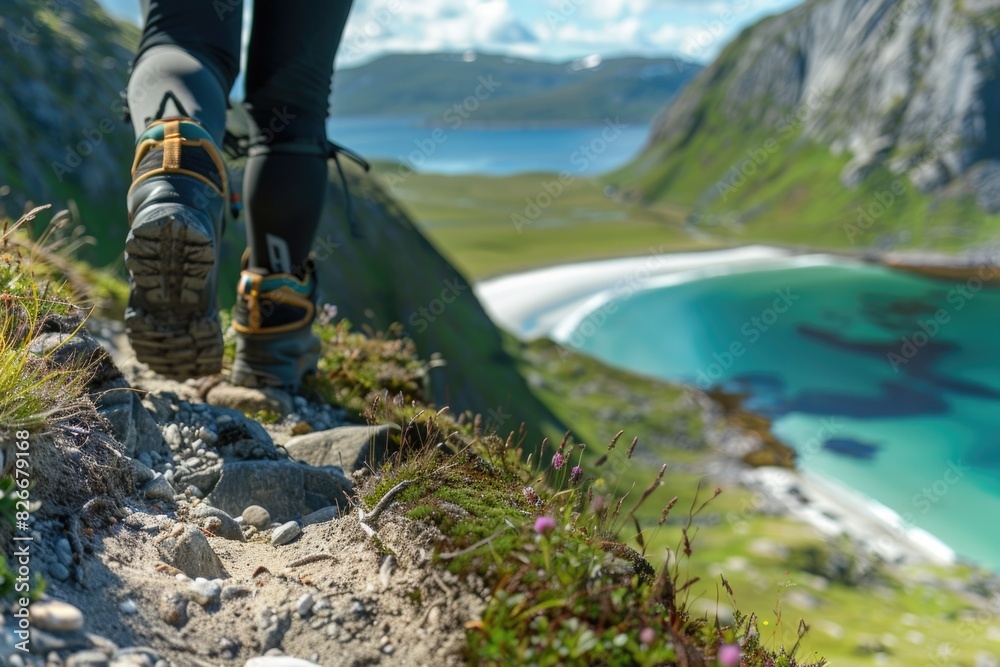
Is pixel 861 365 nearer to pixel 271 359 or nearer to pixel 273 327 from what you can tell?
pixel 271 359

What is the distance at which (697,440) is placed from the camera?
4959 centimetres

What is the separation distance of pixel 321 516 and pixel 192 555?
834 mm

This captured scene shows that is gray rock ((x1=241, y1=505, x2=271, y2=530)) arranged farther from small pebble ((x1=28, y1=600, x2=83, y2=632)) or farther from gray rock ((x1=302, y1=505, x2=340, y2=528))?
small pebble ((x1=28, y1=600, x2=83, y2=632))

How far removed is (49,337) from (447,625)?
280 cm

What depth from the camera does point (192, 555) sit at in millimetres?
3262

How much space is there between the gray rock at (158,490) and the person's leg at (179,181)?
3.61 feet

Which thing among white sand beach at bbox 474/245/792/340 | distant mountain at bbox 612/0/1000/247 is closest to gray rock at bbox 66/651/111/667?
white sand beach at bbox 474/245/792/340

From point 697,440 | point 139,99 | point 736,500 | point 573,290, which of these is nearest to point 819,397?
point 697,440

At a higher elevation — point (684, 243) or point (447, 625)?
point (684, 243)

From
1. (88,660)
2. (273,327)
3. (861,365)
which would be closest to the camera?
(88,660)

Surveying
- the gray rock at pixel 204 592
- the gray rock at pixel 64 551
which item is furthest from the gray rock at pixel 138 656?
the gray rock at pixel 64 551

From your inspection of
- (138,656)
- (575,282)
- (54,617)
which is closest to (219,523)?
(138,656)

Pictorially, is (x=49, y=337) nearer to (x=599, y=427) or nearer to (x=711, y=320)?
(x=599, y=427)

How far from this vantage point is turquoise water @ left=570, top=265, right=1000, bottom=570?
4678 centimetres
